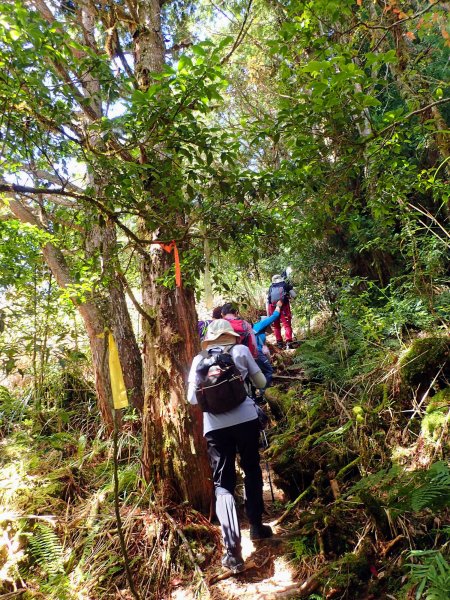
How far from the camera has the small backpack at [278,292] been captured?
8.90 meters

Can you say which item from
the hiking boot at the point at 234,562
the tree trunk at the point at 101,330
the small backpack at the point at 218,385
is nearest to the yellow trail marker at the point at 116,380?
the small backpack at the point at 218,385

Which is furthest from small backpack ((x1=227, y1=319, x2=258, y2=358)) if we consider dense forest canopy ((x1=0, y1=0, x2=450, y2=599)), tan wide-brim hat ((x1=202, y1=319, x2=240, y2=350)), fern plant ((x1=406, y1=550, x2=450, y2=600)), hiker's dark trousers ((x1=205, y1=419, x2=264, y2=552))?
fern plant ((x1=406, y1=550, x2=450, y2=600))

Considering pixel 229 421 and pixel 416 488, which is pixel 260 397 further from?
pixel 416 488

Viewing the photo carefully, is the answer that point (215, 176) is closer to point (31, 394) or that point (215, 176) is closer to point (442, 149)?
point (442, 149)

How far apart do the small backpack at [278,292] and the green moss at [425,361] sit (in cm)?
448

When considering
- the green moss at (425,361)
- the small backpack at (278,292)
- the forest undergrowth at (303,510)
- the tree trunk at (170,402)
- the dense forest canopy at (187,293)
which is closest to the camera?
the dense forest canopy at (187,293)

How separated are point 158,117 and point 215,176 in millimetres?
611

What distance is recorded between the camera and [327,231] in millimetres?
3754

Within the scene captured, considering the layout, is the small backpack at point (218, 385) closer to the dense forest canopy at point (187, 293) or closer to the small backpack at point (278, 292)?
the dense forest canopy at point (187, 293)

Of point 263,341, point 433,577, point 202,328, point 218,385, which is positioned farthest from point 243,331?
point 433,577

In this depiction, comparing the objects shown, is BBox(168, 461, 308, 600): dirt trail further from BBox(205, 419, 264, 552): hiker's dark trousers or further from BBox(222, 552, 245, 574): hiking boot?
BBox(205, 419, 264, 552): hiker's dark trousers

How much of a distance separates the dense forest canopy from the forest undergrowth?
22mm

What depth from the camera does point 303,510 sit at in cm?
411

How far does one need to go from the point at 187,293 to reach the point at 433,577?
3.38 m
